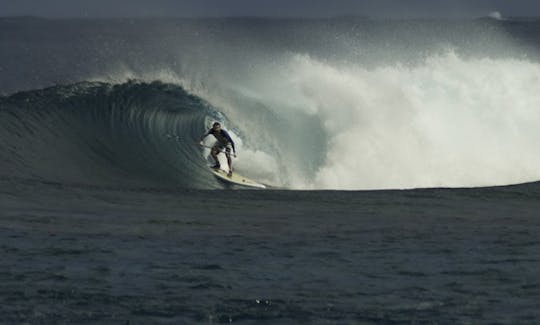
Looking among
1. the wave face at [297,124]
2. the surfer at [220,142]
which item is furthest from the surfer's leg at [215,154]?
the wave face at [297,124]

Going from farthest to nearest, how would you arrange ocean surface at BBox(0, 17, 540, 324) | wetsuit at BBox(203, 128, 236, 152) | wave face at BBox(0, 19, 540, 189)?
wetsuit at BBox(203, 128, 236, 152)
wave face at BBox(0, 19, 540, 189)
ocean surface at BBox(0, 17, 540, 324)

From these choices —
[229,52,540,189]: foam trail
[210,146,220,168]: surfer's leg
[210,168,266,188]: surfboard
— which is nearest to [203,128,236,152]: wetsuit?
[210,146,220,168]: surfer's leg

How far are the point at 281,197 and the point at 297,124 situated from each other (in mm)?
11294

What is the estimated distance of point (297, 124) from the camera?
3173 cm

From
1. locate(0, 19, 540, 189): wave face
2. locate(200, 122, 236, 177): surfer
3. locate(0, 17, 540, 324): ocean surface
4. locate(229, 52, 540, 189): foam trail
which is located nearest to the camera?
locate(0, 17, 540, 324): ocean surface

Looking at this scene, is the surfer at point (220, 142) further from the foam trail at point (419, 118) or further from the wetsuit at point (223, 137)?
the foam trail at point (419, 118)

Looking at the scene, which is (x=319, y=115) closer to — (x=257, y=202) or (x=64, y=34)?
(x=257, y=202)

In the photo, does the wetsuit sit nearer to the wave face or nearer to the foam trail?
the wave face

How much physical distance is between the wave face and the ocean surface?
70 millimetres

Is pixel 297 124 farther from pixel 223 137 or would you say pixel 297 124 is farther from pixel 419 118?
pixel 223 137

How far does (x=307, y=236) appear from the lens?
52.2ft

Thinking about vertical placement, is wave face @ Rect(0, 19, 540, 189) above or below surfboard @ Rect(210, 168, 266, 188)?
above

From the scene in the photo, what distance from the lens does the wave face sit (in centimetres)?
2516

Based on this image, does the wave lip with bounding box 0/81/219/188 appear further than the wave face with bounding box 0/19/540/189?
No
